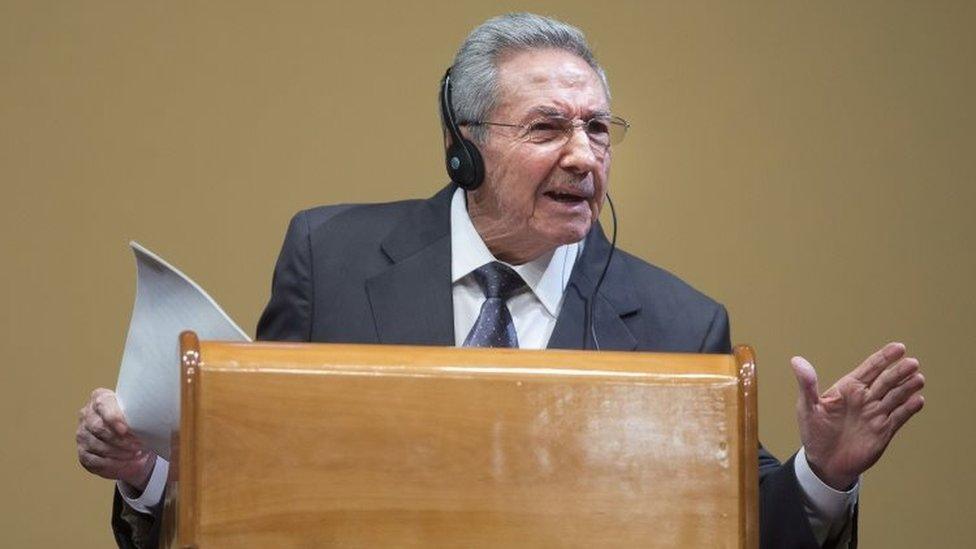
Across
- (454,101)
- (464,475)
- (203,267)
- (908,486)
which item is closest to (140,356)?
(464,475)

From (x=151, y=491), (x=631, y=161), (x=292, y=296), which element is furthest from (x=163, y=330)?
(x=631, y=161)

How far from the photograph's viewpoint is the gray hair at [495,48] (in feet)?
6.71

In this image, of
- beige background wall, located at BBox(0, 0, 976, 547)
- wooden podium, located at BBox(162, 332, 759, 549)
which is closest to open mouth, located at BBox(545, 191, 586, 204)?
wooden podium, located at BBox(162, 332, 759, 549)

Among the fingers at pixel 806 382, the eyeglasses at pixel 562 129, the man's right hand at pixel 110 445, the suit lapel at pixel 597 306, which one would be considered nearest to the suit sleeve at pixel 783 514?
the fingers at pixel 806 382

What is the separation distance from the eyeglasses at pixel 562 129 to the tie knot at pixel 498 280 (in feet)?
0.52

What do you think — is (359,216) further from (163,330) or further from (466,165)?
(163,330)

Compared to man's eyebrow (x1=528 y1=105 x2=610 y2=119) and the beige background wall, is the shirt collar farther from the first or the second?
the beige background wall

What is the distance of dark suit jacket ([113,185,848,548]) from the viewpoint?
195cm

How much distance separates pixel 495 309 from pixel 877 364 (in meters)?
0.48

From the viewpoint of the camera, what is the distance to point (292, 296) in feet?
6.56

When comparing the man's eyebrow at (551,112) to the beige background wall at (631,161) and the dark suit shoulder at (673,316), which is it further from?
the beige background wall at (631,161)

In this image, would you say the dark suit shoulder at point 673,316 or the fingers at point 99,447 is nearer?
the fingers at point 99,447

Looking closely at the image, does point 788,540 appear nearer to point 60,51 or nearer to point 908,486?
point 908,486

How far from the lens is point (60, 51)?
2703mm
